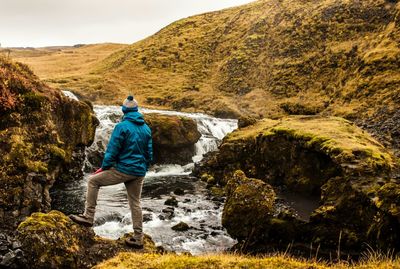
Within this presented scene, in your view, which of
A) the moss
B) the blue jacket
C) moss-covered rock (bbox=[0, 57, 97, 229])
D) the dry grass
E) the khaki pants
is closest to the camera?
the blue jacket

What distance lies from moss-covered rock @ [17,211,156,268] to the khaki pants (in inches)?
25.6

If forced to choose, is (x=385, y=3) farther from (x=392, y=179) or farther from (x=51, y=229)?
(x=51, y=229)

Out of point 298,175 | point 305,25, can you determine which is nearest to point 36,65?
point 305,25

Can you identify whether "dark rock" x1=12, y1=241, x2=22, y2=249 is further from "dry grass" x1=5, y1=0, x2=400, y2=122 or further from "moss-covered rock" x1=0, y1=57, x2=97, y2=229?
"dry grass" x1=5, y1=0, x2=400, y2=122

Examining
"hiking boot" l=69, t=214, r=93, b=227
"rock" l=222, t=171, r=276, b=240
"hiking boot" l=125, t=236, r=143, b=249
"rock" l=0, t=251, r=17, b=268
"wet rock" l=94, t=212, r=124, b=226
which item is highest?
"hiking boot" l=69, t=214, r=93, b=227

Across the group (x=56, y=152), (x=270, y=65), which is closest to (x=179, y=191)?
(x=56, y=152)

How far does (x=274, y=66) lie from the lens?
74.2m

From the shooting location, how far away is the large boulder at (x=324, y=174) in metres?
17.3

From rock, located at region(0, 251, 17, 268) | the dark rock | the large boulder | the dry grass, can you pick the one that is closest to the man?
the dark rock

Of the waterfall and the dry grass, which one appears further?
the dry grass

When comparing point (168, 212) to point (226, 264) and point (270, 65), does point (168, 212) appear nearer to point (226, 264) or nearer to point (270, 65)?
point (226, 264)

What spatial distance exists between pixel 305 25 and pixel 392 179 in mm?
63413

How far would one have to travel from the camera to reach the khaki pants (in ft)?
37.3

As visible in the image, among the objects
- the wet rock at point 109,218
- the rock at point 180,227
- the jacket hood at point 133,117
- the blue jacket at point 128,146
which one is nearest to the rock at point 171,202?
the wet rock at point 109,218
